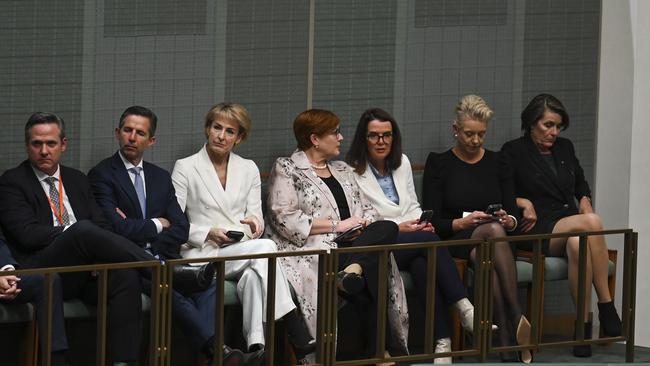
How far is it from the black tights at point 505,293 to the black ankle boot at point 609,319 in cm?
72

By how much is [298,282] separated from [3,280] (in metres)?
1.74

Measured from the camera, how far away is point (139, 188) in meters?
8.27

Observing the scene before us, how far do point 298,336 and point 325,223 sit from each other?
822 mm

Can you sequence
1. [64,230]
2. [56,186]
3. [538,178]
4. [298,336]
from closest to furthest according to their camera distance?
[64,230] → [56,186] → [298,336] → [538,178]

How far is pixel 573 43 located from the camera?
10.2 metres

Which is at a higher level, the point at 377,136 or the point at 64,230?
the point at 377,136

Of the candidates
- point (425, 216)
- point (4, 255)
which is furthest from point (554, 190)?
point (4, 255)

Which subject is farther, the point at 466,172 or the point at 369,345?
the point at 466,172

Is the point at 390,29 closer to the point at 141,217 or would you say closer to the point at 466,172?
the point at 466,172

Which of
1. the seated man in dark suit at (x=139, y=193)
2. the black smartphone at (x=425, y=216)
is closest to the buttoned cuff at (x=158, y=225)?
the seated man in dark suit at (x=139, y=193)

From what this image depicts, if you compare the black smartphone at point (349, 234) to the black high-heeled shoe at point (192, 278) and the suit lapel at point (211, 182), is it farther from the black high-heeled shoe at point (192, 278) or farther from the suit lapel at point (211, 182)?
the black high-heeled shoe at point (192, 278)

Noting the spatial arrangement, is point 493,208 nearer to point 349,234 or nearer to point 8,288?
point 349,234

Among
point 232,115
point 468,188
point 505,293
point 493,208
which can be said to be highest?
point 232,115

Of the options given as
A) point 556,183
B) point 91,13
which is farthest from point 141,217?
point 556,183
